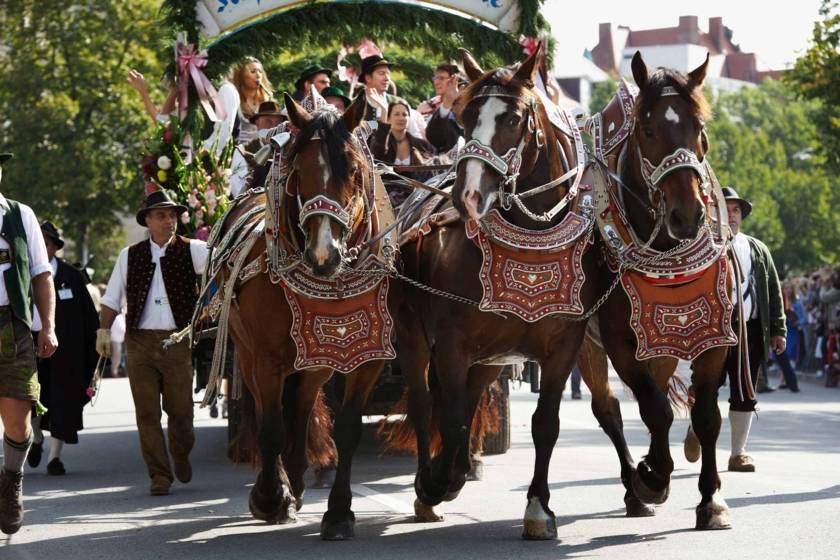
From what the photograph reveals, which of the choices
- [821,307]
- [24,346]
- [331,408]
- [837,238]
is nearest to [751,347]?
[331,408]

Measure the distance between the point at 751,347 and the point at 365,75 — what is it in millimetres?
3658

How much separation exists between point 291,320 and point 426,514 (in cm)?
143

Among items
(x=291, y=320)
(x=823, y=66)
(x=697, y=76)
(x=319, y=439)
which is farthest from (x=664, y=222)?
(x=823, y=66)

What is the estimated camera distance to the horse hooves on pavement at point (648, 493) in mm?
8266

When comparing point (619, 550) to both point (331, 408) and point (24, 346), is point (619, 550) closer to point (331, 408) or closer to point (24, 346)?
point (24, 346)

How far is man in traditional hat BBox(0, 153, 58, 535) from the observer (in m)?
7.68

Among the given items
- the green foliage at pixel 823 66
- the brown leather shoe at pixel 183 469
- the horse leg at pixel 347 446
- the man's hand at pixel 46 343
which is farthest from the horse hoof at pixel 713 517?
the green foliage at pixel 823 66

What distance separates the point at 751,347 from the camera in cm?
1114

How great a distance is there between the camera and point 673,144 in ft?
25.2

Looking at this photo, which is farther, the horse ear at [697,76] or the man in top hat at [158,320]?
the man in top hat at [158,320]

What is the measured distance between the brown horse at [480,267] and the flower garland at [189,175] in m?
3.44

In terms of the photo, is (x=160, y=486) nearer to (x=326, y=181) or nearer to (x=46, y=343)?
(x=46, y=343)

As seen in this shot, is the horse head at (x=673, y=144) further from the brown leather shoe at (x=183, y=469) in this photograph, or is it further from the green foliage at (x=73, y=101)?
the green foliage at (x=73, y=101)

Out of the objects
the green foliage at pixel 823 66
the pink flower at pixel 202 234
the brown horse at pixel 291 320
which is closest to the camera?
the brown horse at pixel 291 320
